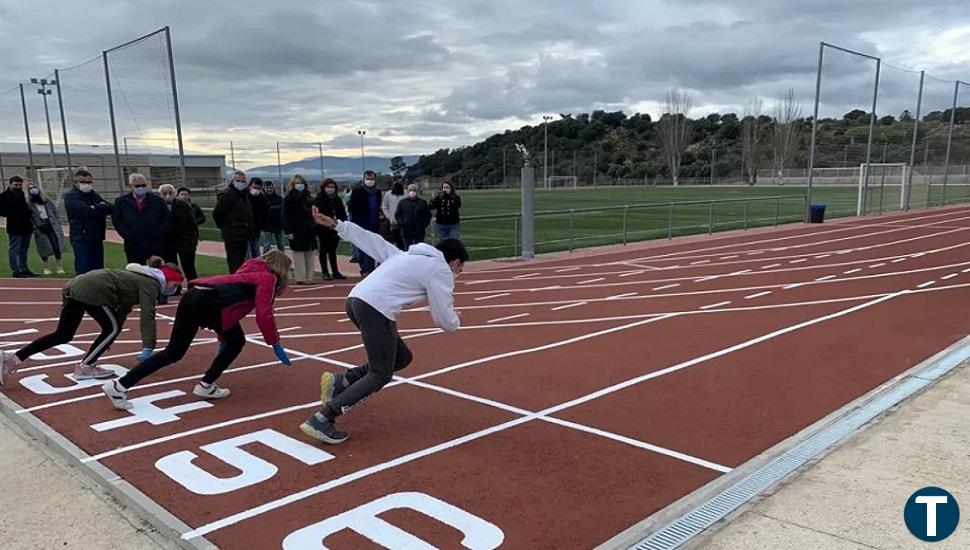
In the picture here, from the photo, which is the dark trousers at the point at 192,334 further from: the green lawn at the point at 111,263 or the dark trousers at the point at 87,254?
the green lawn at the point at 111,263

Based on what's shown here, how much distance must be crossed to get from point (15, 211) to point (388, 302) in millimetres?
12325

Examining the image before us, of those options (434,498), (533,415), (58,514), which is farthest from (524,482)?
(58,514)

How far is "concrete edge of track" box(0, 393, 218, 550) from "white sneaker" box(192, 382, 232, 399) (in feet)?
3.72

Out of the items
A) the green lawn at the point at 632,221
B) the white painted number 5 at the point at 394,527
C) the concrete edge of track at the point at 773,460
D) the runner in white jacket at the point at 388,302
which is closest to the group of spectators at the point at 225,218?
the green lawn at the point at 632,221

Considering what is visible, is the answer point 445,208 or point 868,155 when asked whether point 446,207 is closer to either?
point 445,208

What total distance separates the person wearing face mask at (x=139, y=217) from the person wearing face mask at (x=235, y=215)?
1.62m

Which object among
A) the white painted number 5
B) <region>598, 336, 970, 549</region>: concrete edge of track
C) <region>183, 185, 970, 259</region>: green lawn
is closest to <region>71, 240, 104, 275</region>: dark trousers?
<region>183, 185, 970, 259</region>: green lawn

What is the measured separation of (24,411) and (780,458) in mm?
5914

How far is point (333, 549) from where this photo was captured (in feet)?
11.8

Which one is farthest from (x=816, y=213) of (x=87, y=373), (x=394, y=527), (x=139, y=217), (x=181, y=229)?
(x=394, y=527)

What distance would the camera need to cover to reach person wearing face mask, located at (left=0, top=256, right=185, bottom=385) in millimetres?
6117

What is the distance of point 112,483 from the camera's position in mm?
4316

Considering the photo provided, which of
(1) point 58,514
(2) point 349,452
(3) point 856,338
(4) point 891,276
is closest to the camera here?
(1) point 58,514

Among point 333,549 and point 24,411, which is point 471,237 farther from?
point 333,549
